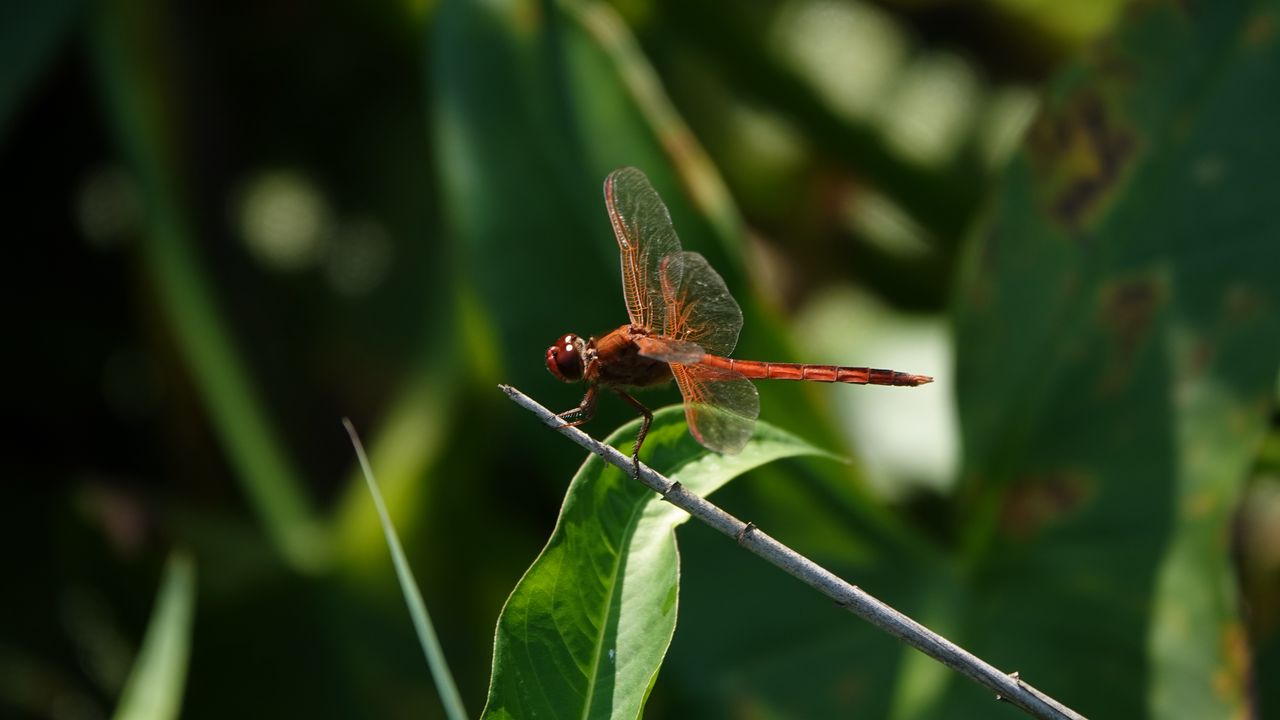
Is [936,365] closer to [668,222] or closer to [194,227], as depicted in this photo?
[668,222]

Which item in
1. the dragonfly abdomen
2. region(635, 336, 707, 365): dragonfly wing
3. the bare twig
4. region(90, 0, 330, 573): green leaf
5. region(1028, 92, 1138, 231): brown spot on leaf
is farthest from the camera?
region(90, 0, 330, 573): green leaf

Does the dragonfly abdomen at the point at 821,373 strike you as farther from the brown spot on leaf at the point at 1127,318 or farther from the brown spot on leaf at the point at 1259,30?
the brown spot on leaf at the point at 1259,30

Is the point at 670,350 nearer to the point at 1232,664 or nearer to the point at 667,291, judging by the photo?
the point at 667,291

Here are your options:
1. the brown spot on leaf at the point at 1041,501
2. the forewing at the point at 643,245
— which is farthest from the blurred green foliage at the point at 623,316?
the forewing at the point at 643,245

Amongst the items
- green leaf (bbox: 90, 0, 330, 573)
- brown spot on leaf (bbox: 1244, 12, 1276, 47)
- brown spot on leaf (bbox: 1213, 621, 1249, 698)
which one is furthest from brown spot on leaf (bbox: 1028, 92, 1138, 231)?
green leaf (bbox: 90, 0, 330, 573)

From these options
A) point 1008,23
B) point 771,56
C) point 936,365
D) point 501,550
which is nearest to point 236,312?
point 501,550

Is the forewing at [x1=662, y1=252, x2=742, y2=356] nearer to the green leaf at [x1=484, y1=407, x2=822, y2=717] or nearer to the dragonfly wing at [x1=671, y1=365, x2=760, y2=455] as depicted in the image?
the dragonfly wing at [x1=671, y1=365, x2=760, y2=455]

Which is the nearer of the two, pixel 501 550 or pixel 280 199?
pixel 501 550
